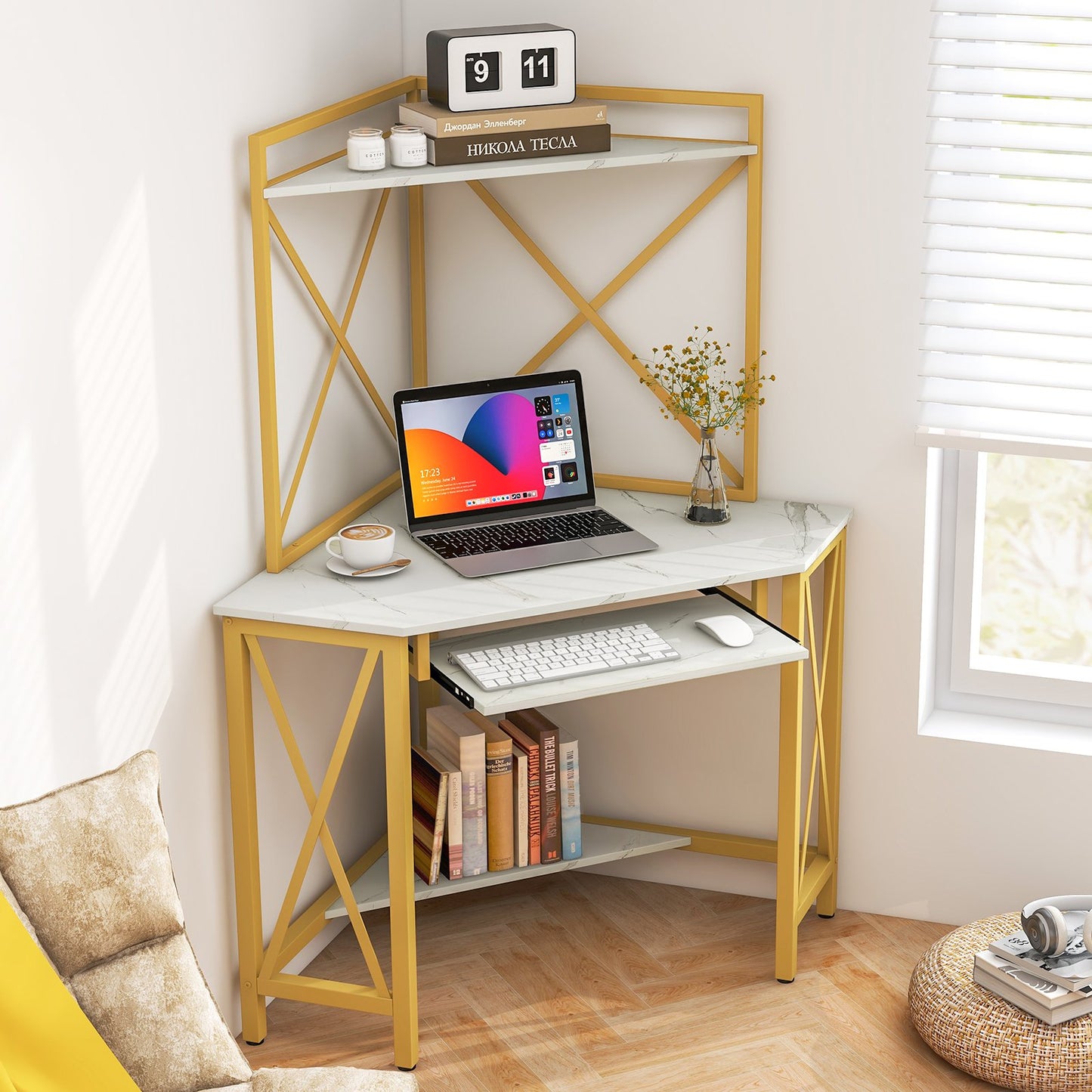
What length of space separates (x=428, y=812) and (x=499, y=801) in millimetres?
133

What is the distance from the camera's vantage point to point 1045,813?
9.29 ft

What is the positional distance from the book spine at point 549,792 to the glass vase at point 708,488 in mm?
488

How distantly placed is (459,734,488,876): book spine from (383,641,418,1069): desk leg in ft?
0.85

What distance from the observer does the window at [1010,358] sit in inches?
101

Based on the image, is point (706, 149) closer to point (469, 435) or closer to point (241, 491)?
point (469, 435)

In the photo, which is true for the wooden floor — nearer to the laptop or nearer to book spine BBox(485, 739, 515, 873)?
book spine BBox(485, 739, 515, 873)

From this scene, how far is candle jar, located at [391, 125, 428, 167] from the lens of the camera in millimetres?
2502

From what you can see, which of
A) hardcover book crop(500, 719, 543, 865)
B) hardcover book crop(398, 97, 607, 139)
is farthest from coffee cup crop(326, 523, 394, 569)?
hardcover book crop(398, 97, 607, 139)

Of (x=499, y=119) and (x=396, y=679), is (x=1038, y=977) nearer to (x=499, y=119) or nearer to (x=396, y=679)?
(x=396, y=679)

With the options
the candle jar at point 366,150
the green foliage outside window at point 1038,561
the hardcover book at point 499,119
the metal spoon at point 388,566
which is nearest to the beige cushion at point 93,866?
the metal spoon at point 388,566

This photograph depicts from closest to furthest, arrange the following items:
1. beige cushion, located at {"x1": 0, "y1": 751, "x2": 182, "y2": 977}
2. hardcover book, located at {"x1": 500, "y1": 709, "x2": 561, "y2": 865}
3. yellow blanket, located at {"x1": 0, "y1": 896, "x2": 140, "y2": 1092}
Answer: yellow blanket, located at {"x1": 0, "y1": 896, "x2": 140, "y2": 1092}, beige cushion, located at {"x1": 0, "y1": 751, "x2": 182, "y2": 977}, hardcover book, located at {"x1": 500, "y1": 709, "x2": 561, "y2": 865}

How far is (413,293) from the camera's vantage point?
301 cm

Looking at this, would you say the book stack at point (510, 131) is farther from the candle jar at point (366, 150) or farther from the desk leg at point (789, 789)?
the desk leg at point (789, 789)

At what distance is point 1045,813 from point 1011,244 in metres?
1.06
